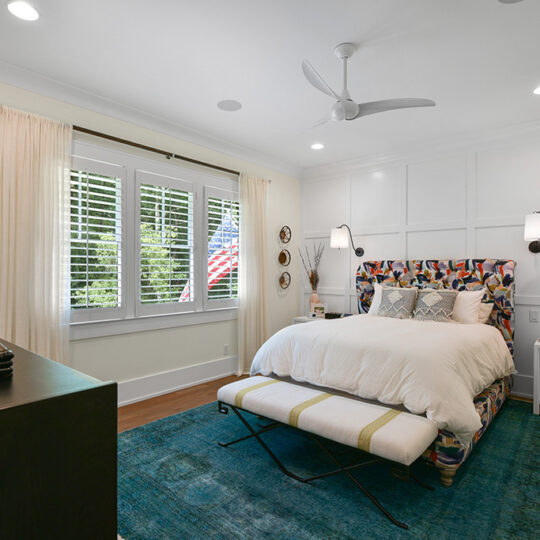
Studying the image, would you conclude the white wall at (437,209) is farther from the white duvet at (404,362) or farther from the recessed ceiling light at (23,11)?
the recessed ceiling light at (23,11)

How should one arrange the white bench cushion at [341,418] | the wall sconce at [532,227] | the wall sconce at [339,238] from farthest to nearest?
the wall sconce at [339,238]
the wall sconce at [532,227]
the white bench cushion at [341,418]

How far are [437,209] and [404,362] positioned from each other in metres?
2.60

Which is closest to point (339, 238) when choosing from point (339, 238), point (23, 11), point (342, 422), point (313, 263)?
point (339, 238)

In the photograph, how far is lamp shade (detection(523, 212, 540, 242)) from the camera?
3506 millimetres

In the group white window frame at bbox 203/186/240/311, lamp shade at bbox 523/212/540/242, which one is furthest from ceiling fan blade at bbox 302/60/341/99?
lamp shade at bbox 523/212/540/242

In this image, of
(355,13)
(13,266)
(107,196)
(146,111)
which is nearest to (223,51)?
(355,13)

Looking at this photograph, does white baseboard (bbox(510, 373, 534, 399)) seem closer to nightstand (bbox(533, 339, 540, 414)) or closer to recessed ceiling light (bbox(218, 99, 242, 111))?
nightstand (bbox(533, 339, 540, 414))

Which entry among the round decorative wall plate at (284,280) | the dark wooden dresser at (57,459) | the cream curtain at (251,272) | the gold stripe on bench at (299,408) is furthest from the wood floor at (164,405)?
the dark wooden dresser at (57,459)

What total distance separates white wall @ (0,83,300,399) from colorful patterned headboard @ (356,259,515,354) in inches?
47.6

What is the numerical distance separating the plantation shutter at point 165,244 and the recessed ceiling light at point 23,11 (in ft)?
5.10

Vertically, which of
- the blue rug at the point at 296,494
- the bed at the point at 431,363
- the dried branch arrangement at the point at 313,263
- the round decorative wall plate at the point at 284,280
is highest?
the dried branch arrangement at the point at 313,263

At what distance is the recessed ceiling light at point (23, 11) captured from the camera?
2.13m

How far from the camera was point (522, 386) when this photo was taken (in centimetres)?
385

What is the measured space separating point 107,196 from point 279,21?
2058 millimetres
